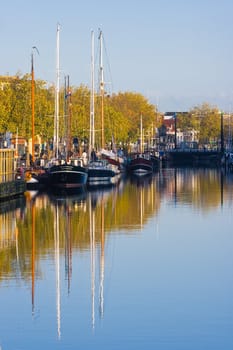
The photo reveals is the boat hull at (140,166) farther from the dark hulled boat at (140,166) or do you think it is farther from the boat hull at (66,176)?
the boat hull at (66,176)

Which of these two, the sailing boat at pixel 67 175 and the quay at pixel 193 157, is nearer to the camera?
the sailing boat at pixel 67 175

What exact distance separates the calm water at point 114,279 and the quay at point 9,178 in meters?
4.70

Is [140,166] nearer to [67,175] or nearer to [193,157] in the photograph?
[67,175]

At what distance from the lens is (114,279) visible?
25.4 metres

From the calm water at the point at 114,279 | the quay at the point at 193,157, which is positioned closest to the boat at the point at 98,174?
the calm water at the point at 114,279

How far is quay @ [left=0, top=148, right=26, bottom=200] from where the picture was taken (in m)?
53.2

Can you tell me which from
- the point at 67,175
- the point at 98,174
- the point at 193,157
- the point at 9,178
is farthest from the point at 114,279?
the point at 193,157

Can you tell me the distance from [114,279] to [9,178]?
3076 centimetres

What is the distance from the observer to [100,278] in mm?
25547

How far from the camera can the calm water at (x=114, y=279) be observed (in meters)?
18.7

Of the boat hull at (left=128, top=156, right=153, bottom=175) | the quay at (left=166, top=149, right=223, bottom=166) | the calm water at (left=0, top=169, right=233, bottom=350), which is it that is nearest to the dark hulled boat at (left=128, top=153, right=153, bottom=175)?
the boat hull at (left=128, top=156, right=153, bottom=175)

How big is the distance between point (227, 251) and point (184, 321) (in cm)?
1253

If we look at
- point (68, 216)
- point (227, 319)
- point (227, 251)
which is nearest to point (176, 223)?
point (68, 216)

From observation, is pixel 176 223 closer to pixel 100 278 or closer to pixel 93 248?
pixel 93 248
